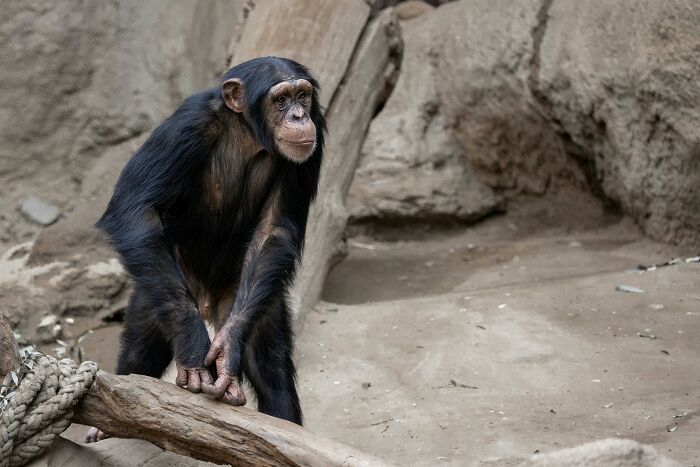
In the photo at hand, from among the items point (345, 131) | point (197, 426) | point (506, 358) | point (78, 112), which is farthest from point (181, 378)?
point (78, 112)

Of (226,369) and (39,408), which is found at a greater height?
(226,369)

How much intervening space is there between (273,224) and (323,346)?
1.88m

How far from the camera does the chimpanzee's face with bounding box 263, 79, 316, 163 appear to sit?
4.33 m

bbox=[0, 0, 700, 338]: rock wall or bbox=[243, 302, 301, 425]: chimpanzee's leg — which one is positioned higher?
bbox=[0, 0, 700, 338]: rock wall

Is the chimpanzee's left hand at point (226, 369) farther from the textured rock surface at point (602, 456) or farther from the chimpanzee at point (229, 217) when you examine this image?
the textured rock surface at point (602, 456)

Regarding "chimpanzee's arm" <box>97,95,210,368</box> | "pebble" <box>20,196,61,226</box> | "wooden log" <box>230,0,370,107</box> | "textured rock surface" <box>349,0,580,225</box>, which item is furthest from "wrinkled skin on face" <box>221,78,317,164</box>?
"textured rock surface" <box>349,0,580,225</box>

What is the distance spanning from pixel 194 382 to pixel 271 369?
675 mm

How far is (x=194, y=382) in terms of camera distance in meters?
3.71

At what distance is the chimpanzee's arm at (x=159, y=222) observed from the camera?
3.90 metres

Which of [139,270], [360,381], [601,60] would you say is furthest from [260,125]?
[601,60]

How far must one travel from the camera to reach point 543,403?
5113 millimetres

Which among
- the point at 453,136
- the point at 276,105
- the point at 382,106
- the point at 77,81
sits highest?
the point at 276,105

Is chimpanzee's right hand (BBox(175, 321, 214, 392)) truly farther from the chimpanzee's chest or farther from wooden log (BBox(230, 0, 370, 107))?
wooden log (BBox(230, 0, 370, 107))

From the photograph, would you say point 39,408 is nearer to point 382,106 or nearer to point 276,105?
point 276,105
